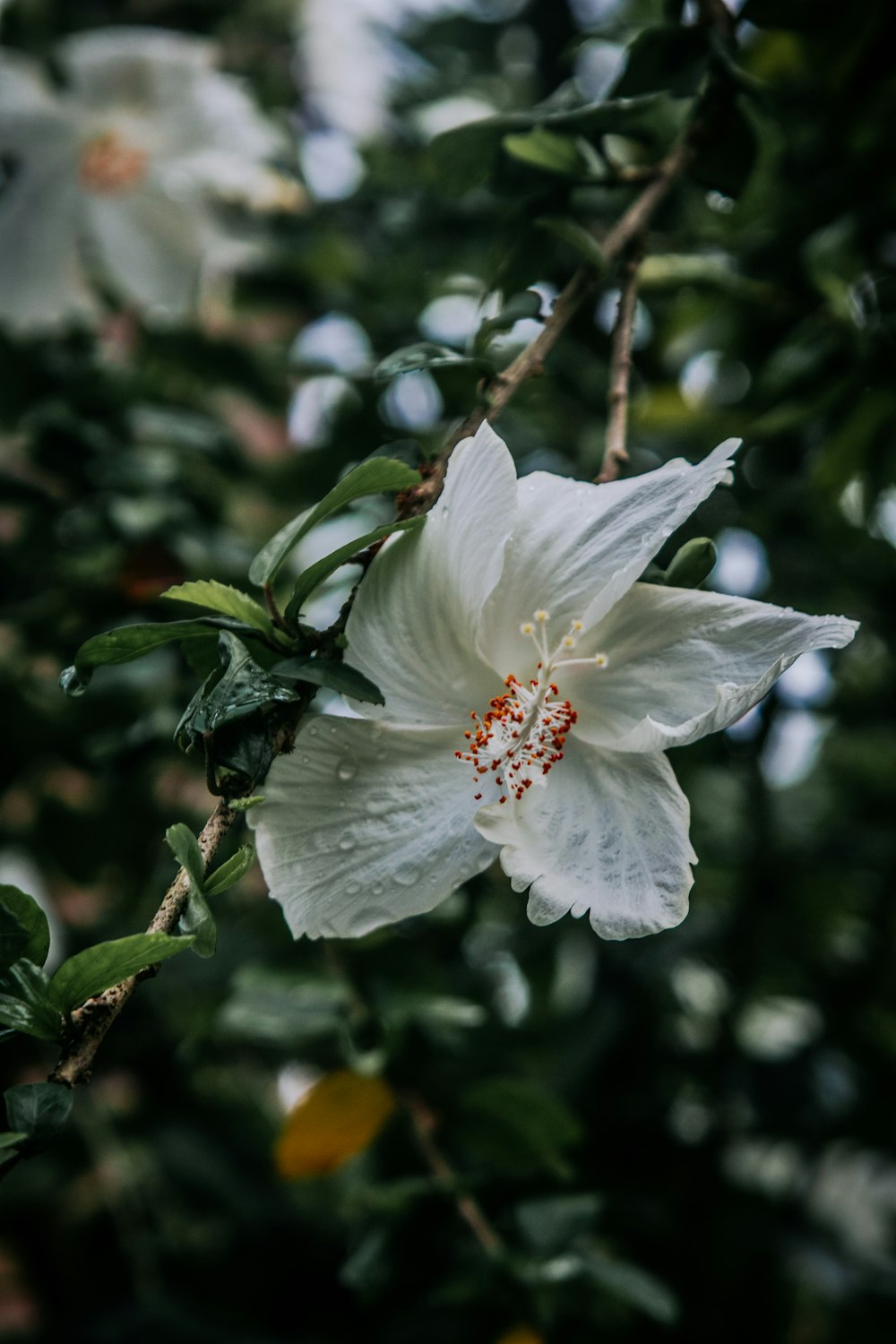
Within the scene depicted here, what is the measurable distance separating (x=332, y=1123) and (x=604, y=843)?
20.4 inches

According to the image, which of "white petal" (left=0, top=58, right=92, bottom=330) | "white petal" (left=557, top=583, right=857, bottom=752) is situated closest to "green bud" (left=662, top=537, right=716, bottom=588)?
"white petal" (left=557, top=583, right=857, bottom=752)

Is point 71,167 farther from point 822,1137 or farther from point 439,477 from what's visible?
point 822,1137

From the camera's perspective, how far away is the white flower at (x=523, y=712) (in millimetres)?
595

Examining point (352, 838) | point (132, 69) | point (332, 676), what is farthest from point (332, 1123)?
point (132, 69)

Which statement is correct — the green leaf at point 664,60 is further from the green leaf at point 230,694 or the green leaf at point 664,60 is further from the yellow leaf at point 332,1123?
the yellow leaf at point 332,1123

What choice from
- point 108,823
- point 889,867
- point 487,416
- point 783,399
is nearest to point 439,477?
point 487,416

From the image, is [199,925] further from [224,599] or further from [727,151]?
[727,151]

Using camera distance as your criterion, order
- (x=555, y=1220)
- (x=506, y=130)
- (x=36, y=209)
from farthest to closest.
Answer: (x=36, y=209) < (x=555, y=1220) < (x=506, y=130)

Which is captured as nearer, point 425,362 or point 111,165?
point 425,362

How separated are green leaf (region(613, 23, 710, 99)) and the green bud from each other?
41 cm

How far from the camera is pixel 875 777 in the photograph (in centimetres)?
175

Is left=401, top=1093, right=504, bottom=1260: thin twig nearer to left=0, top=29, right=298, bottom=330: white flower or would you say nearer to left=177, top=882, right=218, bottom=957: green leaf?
left=177, top=882, right=218, bottom=957: green leaf

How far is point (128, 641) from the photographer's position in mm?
598

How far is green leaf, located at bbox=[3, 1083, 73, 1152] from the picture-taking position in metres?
0.48
